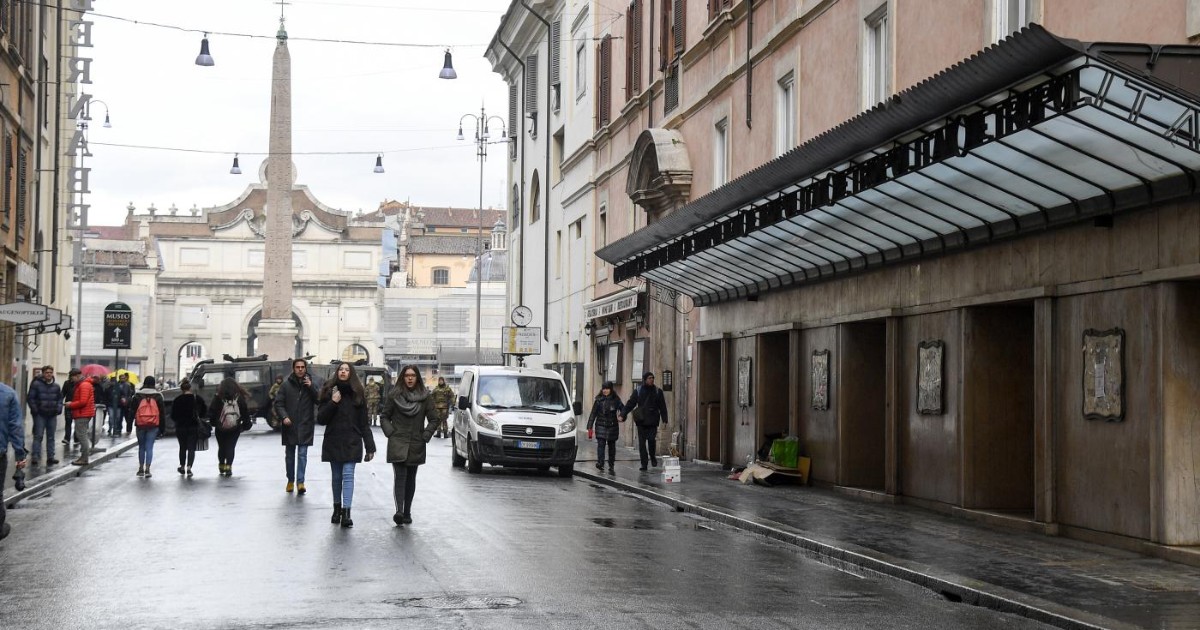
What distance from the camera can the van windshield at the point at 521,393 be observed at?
25719mm

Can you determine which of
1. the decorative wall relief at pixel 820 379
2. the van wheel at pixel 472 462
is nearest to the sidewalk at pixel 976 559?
the decorative wall relief at pixel 820 379

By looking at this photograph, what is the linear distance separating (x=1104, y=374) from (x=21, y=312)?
15.5 m

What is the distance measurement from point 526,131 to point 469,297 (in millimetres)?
50379

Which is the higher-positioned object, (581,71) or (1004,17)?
(581,71)

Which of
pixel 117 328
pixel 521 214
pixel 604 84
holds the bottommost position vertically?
pixel 117 328

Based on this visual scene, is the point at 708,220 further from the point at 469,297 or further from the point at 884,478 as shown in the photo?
the point at 469,297

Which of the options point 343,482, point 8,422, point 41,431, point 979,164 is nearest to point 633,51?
point 41,431

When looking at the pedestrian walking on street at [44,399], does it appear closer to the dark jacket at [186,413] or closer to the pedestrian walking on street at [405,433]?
the dark jacket at [186,413]

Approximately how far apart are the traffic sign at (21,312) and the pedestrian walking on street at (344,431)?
27.0 feet

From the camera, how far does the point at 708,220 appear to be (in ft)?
66.7

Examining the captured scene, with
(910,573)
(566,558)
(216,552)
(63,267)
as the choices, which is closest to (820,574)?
(910,573)

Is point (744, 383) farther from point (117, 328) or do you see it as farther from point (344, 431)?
point (117, 328)

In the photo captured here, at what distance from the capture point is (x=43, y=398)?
2456cm

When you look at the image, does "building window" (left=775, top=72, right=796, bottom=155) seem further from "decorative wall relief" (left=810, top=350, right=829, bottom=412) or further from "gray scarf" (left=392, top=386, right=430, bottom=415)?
"gray scarf" (left=392, top=386, right=430, bottom=415)
